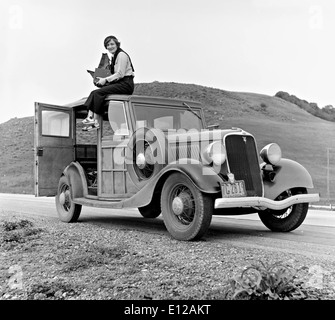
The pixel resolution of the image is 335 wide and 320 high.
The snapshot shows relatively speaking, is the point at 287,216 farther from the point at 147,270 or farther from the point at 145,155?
the point at 147,270

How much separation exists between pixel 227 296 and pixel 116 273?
1.19 meters

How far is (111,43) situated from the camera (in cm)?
712

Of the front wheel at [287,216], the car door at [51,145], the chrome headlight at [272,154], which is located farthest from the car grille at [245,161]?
the car door at [51,145]

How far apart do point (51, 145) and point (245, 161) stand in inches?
148

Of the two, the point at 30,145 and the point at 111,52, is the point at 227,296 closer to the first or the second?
the point at 111,52

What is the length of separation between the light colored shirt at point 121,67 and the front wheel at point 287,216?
9.74 feet

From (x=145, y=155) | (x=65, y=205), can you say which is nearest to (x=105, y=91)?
(x=145, y=155)

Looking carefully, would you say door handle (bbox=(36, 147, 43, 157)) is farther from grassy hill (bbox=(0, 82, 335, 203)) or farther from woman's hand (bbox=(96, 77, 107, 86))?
grassy hill (bbox=(0, 82, 335, 203))

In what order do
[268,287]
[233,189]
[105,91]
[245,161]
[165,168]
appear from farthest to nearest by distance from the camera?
[105,91] → [245,161] → [165,168] → [233,189] → [268,287]

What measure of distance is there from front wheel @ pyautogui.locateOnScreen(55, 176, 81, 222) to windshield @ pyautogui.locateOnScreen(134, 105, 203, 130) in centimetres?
188

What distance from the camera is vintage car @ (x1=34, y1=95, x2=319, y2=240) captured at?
5484 mm

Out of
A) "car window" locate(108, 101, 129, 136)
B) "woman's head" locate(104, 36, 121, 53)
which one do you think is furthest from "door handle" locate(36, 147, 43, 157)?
"woman's head" locate(104, 36, 121, 53)
